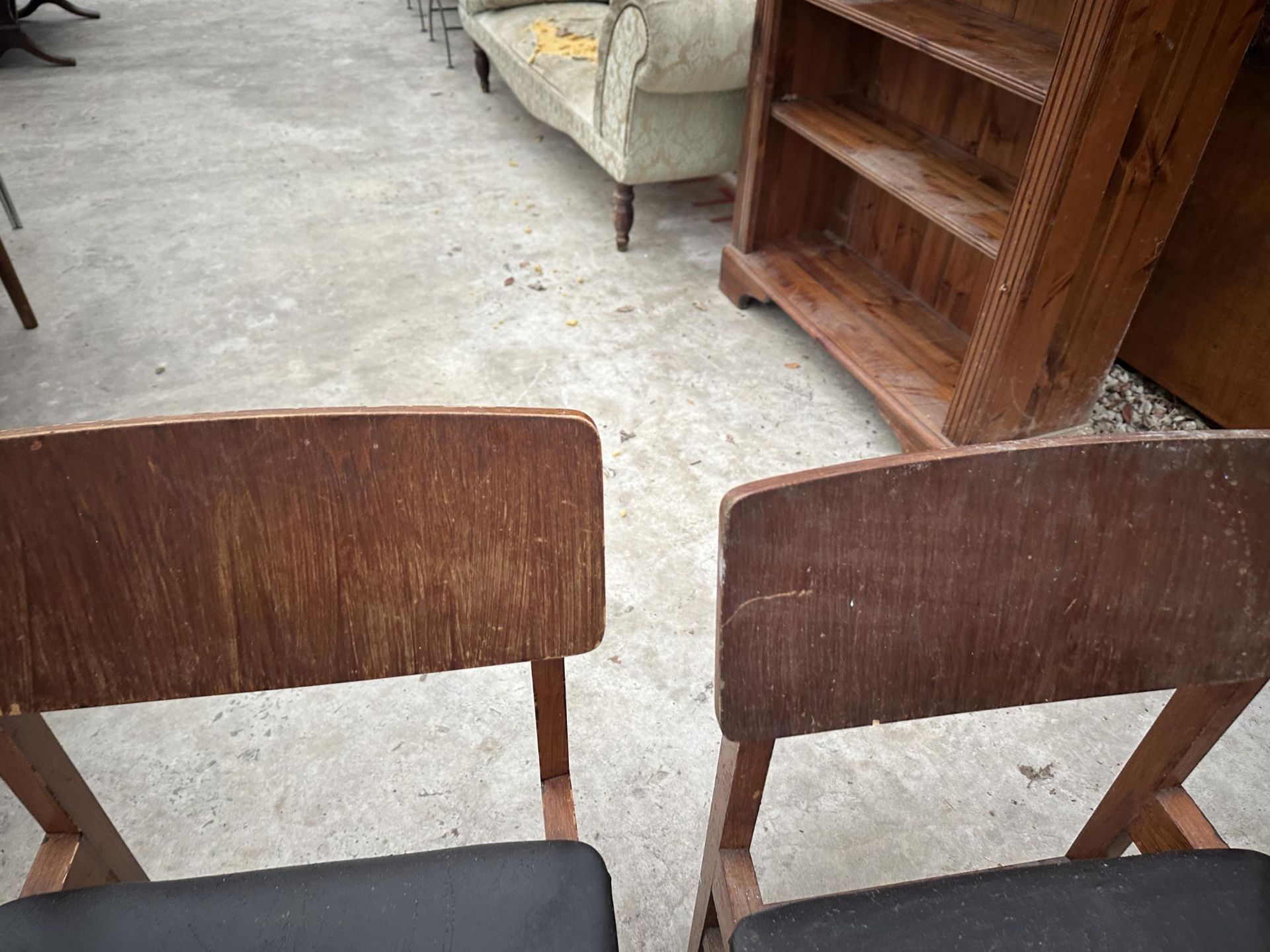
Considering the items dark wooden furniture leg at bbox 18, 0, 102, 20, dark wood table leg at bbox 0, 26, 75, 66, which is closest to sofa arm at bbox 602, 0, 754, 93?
dark wood table leg at bbox 0, 26, 75, 66

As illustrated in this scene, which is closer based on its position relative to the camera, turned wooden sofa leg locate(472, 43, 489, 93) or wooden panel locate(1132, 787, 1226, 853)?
wooden panel locate(1132, 787, 1226, 853)

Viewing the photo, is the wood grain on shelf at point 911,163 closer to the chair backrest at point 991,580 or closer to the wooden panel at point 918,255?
the wooden panel at point 918,255

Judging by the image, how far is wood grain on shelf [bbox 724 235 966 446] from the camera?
6.29 ft

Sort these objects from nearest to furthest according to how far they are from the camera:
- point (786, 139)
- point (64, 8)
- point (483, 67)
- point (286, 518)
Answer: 1. point (286, 518)
2. point (786, 139)
3. point (483, 67)
4. point (64, 8)

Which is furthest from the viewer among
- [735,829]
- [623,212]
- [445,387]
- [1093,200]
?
[623,212]

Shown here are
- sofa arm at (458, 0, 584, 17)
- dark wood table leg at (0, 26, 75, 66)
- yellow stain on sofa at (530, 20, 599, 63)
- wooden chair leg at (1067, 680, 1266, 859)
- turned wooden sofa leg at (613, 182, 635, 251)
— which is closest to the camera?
wooden chair leg at (1067, 680, 1266, 859)

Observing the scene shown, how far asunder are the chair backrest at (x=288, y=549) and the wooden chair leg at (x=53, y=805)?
0.22ft

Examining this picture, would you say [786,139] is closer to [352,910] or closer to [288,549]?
[288,549]

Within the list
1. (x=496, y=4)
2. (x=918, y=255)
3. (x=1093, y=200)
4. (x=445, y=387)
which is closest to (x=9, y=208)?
(x=445, y=387)

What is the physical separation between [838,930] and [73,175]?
3.46 m

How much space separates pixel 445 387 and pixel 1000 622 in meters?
1.67

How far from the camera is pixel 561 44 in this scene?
2.88 metres

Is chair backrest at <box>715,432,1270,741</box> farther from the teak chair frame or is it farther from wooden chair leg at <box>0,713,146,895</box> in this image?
wooden chair leg at <box>0,713,146,895</box>

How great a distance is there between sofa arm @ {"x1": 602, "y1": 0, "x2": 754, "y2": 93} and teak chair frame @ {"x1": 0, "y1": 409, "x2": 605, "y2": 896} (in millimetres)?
1816
